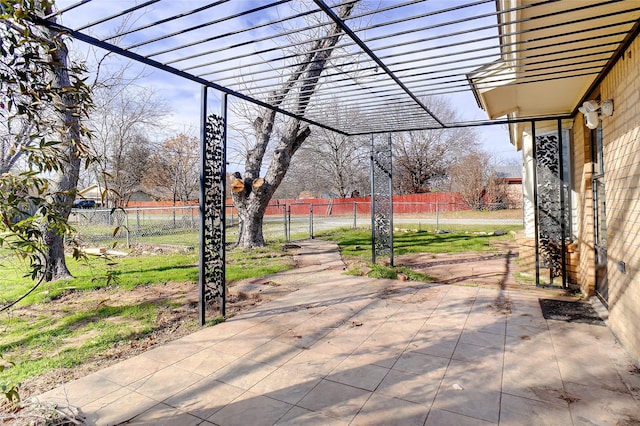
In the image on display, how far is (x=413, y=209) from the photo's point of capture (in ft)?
Answer: 82.7

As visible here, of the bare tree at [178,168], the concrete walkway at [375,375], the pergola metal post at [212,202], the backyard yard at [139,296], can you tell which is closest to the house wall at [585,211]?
the backyard yard at [139,296]

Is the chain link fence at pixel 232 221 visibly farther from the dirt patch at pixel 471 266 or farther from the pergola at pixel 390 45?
the dirt patch at pixel 471 266

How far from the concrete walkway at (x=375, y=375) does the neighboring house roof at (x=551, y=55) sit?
234 centimetres

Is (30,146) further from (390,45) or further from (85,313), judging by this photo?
(85,313)

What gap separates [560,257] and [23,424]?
599 centimetres

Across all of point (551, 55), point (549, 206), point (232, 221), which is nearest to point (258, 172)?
point (232, 221)

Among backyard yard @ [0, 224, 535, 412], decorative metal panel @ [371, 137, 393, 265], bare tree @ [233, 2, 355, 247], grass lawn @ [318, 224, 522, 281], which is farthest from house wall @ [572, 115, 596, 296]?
bare tree @ [233, 2, 355, 247]

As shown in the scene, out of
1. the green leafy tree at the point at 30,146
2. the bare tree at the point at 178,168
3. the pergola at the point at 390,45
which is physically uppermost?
the bare tree at the point at 178,168

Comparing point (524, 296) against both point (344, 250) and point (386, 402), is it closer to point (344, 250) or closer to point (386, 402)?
point (386, 402)

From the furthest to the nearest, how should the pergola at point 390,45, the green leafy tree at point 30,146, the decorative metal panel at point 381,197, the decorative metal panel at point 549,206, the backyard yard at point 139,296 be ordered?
1. the decorative metal panel at point 381,197
2. the decorative metal panel at point 549,206
3. the backyard yard at point 139,296
4. the pergola at point 390,45
5. the green leafy tree at point 30,146

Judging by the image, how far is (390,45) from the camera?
278 cm

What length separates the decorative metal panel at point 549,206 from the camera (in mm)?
5137

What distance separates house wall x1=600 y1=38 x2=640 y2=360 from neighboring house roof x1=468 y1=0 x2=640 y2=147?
199 mm

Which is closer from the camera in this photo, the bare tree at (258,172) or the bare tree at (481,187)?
the bare tree at (258,172)
